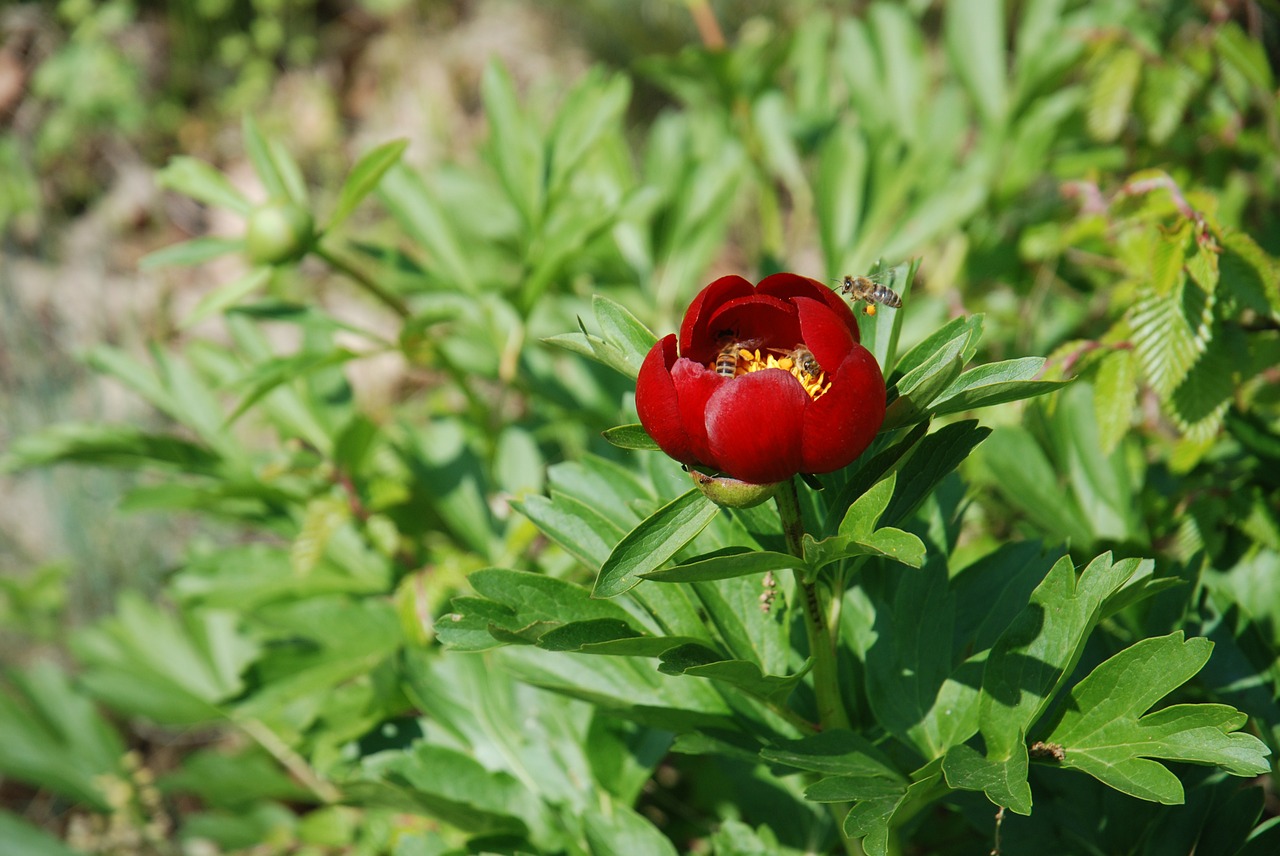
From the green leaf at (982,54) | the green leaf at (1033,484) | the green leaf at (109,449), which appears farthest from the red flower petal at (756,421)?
the green leaf at (982,54)

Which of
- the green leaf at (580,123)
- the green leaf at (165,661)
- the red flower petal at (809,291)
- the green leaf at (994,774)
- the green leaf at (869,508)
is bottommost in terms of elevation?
the green leaf at (165,661)

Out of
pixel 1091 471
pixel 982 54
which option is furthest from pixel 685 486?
pixel 982 54

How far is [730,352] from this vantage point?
0.69 meters

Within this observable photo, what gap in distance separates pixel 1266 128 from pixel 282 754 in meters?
1.73

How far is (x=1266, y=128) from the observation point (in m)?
1.50

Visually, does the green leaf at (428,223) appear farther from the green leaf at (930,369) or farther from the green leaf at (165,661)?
the green leaf at (930,369)

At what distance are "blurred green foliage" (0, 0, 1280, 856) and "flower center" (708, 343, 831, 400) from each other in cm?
6

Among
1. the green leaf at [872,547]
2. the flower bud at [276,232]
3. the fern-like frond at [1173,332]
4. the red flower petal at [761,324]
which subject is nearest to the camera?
the green leaf at [872,547]

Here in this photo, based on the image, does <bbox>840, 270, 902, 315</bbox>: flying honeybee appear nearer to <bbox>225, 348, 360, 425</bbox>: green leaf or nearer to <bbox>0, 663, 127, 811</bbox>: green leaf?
<bbox>225, 348, 360, 425</bbox>: green leaf

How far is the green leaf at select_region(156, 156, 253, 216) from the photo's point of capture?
1.29m

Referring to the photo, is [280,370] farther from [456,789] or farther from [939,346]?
[939,346]

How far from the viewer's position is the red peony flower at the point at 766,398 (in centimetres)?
61

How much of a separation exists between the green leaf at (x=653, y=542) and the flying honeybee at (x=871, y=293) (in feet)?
0.77

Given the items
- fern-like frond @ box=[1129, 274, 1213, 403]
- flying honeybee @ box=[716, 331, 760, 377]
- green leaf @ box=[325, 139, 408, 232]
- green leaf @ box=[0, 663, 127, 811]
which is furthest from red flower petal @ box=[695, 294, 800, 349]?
green leaf @ box=[0, 663, 127, 811]
